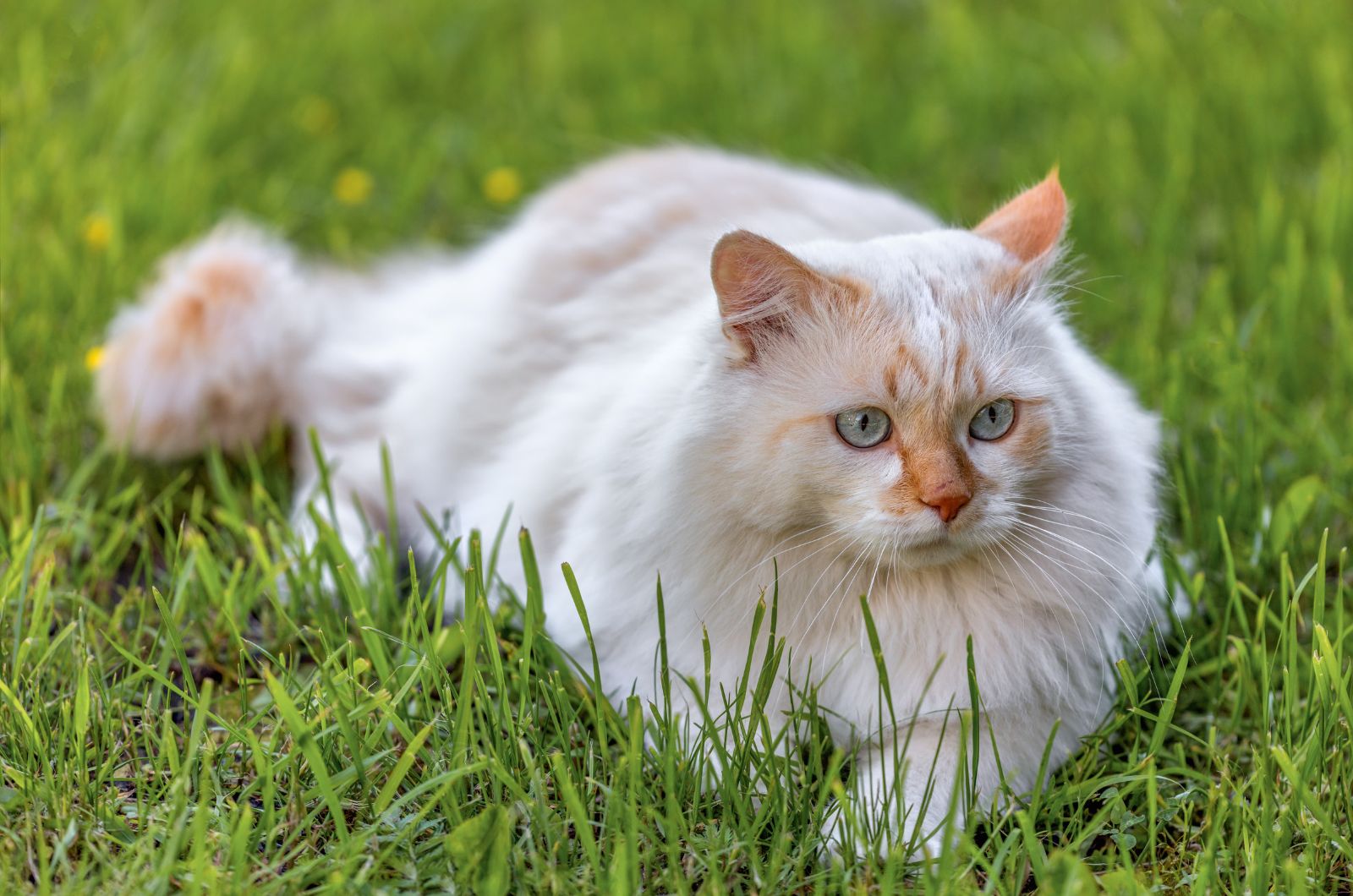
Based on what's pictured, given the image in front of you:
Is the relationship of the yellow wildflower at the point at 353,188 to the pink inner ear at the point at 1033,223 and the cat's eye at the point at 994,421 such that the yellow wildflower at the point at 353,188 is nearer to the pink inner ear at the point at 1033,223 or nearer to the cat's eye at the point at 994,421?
the pink inner ear at the point at 1033,223

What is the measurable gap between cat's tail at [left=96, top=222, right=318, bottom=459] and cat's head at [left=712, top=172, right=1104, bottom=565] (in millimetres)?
1356

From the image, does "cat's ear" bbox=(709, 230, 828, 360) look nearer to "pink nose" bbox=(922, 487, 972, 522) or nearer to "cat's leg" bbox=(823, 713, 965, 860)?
"pink nose" bbox=(922, 487, 972, 522)

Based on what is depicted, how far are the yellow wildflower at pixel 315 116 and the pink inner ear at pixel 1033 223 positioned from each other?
2.78m

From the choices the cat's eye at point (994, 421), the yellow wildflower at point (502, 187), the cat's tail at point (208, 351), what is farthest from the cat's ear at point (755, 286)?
the yellow wildflower at point (502, 187)

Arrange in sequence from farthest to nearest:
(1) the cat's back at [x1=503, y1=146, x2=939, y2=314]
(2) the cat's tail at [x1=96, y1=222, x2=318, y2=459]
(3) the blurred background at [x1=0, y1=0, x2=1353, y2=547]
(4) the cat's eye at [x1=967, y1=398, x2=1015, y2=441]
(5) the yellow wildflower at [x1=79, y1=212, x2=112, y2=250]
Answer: (5) the yellow wildflower at [x1=79, y1=212, x2=112, y2=250]
(3) the blurred background at [x1=0, y1=0, x2=1353, y2=547]
(2) the cat's tail at [x1=96, y1=222, x2=318, y2=459]
(1) the cat's back at [x1=503, y1=146, x2=939, y2=314]
(4) the cat's eye at [x1=967, y1=398, x2=1015, y2=441]

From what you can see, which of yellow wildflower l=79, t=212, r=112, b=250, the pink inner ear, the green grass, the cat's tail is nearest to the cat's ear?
the pink inner ear

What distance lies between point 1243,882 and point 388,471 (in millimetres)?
1518

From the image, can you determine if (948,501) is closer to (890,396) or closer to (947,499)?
(947,499)

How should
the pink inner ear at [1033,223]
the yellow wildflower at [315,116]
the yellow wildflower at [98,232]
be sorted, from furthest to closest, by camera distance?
the yellow wildflower at [315,116] → the yellow wildflower at [98,232] → the pink inner ear at [1033,223]

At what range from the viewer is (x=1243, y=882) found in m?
1.65

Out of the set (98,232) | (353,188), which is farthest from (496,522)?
(353,188)

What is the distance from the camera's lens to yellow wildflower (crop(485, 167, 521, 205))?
3.85 m

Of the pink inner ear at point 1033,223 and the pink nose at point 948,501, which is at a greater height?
the pink inner ear at point 1033,223

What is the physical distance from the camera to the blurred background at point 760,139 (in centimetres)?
281
